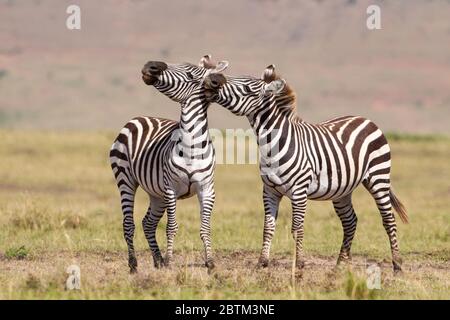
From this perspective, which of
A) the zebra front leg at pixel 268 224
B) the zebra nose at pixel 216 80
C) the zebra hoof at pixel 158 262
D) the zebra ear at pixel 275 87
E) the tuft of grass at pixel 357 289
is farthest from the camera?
the zebra hoof at pixel 158 262

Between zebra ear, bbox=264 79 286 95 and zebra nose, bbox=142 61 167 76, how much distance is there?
127cm

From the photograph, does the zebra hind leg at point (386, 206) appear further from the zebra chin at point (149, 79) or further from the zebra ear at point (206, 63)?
the zebra chin at point (149, 79)

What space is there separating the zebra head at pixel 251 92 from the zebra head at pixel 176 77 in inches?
13.7

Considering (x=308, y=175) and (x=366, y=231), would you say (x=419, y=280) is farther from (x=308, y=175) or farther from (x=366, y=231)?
(x=366, y=231)

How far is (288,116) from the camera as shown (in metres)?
10.9

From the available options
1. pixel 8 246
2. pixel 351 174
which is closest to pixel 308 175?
pixel 351 174

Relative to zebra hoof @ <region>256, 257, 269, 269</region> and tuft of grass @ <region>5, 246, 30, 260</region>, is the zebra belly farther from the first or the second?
tuft of grass @ <region>5, 246, 30, 260</region>

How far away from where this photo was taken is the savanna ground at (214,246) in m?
9.16

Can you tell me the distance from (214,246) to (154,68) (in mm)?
4222

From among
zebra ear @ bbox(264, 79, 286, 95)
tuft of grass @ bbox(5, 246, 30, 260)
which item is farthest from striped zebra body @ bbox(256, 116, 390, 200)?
tuft of grass @ bbox(5, 246, 30, 260)

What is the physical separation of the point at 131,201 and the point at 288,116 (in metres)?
2.37

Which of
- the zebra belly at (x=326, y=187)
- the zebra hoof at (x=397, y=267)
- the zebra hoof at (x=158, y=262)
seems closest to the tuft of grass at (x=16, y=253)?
the zebra hoof at (x=158, y=262)

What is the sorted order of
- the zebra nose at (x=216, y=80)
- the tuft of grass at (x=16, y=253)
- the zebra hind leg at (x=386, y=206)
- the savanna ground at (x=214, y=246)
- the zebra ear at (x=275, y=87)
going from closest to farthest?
the savanna ground at (x=214, y=246), the zebra nose at (x=216, y=80), the zebra ear at (x=275, y=87), the zebra hind leg at (x=386, y=206), the tuft of grass at (x=16, y=253)

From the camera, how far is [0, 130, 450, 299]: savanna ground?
9156mm
